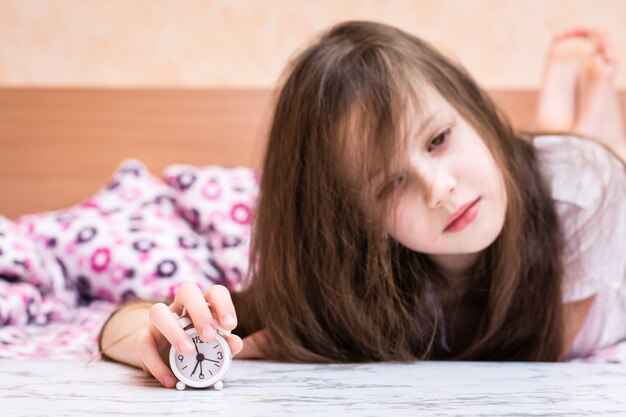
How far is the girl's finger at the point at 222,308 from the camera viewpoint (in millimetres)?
797

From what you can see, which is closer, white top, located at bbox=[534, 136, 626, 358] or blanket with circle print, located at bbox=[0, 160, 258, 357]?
white top, located at bbox=[534, 136, 626, 358]

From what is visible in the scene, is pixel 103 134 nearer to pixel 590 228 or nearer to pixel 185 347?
pixel 590 228

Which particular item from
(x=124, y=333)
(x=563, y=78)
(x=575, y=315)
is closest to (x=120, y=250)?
(x=124, y=333)

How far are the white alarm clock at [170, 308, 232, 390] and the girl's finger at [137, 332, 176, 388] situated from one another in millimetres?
18

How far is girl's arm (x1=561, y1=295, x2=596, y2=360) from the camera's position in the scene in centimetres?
127

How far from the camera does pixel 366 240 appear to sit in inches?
44.7

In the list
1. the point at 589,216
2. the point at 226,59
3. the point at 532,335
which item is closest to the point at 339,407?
the point at 532,335

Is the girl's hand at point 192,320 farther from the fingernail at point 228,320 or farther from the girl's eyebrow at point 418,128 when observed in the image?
the girl's eyebrow at point 418,128

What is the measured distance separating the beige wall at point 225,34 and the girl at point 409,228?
3.53 ft

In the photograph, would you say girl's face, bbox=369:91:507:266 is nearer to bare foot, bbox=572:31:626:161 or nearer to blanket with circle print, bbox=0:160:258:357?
blanket with circle print, bbox=0:160:258:357

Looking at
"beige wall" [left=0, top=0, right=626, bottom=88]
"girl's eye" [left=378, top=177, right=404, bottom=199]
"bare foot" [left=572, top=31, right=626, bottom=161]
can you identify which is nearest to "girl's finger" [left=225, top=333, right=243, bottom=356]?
"girl's eye" [left=378, top=177, right=404, bottom=199]

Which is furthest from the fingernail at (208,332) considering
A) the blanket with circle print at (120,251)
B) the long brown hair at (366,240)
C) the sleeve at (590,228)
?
the sleeve at (590,228)

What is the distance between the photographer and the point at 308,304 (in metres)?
1.15

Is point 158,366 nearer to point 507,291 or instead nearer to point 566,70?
point 507,291
